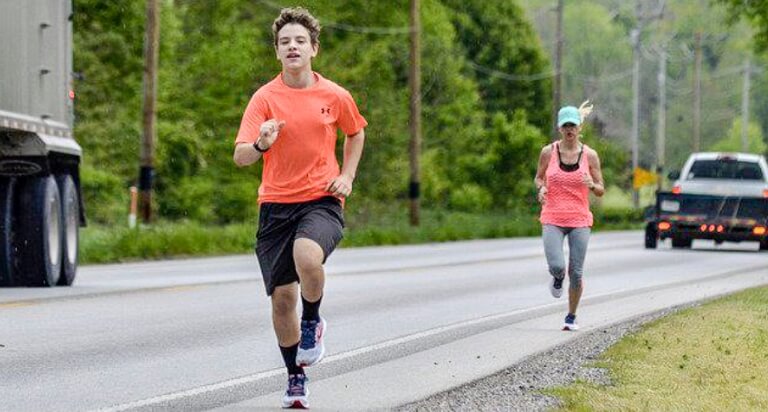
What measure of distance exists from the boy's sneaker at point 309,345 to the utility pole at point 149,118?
26669 millimetres

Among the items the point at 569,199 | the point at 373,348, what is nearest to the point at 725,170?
the point at 569,199

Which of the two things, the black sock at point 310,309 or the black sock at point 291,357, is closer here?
the black sock at point 310,309

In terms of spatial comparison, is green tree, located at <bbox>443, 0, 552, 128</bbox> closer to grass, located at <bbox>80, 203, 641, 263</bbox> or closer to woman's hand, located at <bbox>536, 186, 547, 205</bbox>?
grass, located at <bbox>80, 203, 641, 263</bbox>

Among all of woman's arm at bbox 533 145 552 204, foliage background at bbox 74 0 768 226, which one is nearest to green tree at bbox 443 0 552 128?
foliage background at bbox 74 0 768 226

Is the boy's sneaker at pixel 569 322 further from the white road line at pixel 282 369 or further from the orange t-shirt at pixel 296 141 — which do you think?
the orange t-shirt at pixel 296 141

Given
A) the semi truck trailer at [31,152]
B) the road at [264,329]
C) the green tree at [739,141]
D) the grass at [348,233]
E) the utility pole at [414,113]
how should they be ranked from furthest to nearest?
1. the green tree at [739,141]
2. the utility pole at [414,113]
3. the grass at [348,233]
4. the semi truck trailer at [31,152]
5. the road at [264,329]

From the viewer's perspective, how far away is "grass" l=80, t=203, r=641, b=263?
30766 millimetres

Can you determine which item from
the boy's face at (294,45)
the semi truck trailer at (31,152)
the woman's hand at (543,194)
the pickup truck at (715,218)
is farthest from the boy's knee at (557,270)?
the pickup truck at (715,218)

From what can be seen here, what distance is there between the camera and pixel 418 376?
11.1 meters

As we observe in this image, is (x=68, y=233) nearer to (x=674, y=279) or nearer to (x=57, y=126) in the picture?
(x=57, y=126)

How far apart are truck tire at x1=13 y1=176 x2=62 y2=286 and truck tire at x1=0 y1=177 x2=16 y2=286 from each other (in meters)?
0.08

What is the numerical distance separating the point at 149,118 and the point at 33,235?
16700 mm

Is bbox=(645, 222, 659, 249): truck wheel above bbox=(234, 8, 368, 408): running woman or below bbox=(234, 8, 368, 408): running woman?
below

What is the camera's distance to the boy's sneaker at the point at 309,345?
30.5ft
